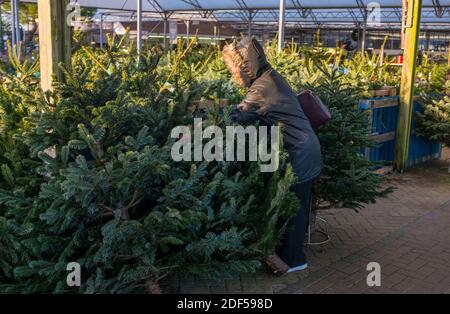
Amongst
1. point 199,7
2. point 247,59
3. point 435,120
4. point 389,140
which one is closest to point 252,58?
point 247,59

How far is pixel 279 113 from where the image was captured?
12.9ft

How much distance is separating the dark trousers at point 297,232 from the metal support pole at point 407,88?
14.2 ft

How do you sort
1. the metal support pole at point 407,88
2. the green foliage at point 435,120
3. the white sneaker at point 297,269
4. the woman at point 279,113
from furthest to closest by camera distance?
1. the green foliage at point 435,120
2. the metal support pole at point 407,88
3. the white sneaker at point 297,269
4. the woman at point 279,113

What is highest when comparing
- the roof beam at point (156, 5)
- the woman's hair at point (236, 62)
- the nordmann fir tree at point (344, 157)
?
the roof beam at point (156, 5)

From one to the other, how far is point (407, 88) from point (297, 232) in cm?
467

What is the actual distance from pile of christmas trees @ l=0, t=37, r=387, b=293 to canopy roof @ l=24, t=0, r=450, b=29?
13.8m

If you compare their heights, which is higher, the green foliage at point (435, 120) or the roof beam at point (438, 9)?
the roof beam at point (438, 9)

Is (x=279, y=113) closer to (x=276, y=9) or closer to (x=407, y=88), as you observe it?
(x=407, y=88)

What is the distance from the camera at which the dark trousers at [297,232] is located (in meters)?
4.04

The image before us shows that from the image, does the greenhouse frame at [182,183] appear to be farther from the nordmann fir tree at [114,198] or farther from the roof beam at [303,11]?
the roof beam at [303,11]

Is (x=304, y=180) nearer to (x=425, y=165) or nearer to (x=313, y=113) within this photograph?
(x=313, y=113)

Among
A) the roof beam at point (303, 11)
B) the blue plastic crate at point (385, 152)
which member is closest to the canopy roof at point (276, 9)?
the roof beam at point (303, 11)

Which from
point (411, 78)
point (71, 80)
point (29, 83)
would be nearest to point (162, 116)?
point (71, 80)
